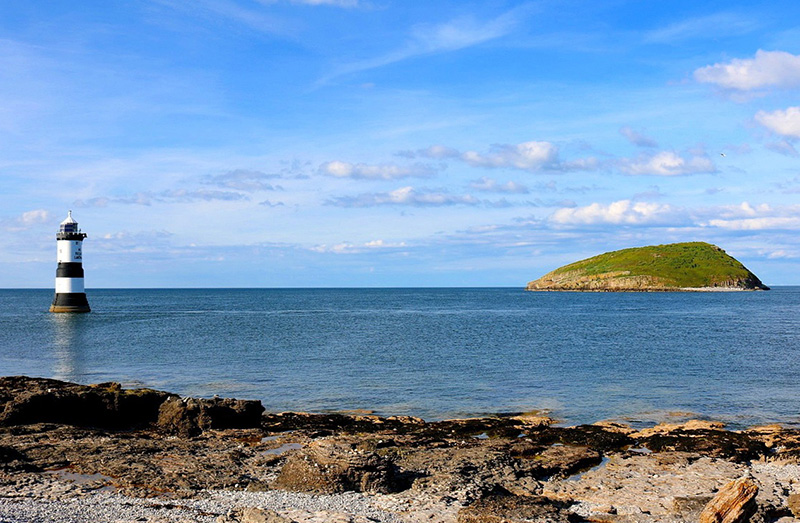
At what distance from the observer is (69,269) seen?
87125mm

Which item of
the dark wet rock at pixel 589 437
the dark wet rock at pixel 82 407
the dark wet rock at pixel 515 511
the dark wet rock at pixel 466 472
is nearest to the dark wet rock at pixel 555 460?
the dark wet rock at pixel 466 472

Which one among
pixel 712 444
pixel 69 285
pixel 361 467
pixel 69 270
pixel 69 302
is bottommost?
pixel 712 444

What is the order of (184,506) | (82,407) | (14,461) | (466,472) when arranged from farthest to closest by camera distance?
(82,407) → (14,461) → (466,472) → (184,506)

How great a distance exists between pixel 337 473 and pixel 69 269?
82.6 metres

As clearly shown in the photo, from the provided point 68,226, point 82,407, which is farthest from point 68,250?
point 82,407

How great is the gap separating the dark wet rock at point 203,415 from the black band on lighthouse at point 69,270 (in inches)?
2793

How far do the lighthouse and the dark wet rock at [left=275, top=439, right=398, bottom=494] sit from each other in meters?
79.1

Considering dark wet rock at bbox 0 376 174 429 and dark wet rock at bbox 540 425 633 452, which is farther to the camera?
dark wet rock at bbox 0 376 174 429

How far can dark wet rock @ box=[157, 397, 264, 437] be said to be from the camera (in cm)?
2355

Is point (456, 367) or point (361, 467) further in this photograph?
point (456, 367)

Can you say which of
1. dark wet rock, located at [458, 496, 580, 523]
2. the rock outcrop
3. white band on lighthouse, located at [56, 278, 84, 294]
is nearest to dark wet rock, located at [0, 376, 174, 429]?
the rock outcrop

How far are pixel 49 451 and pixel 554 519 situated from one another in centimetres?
1435

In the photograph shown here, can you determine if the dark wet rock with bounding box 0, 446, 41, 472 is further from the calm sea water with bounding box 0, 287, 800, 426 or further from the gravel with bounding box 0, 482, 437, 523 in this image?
the calm sea water with bounding box 0, 287, 800, 426

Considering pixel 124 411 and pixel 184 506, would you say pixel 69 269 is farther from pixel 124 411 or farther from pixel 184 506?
pixel 184 506
